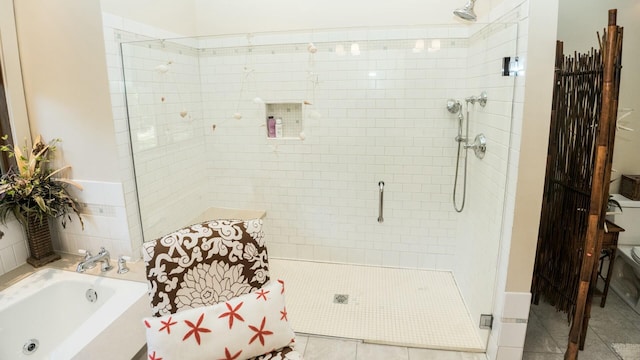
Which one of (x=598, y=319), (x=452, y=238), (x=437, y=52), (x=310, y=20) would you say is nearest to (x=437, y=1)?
(x=437, y=52)

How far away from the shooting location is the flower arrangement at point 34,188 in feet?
7.44

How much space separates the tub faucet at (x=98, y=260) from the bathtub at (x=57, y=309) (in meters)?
0.07

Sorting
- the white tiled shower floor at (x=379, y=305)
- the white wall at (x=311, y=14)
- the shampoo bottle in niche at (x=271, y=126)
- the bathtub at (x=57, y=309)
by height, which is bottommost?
the white tiled shower floor at (x=379, y=305)

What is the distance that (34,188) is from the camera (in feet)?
7.60

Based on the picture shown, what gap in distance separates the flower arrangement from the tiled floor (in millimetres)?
3109

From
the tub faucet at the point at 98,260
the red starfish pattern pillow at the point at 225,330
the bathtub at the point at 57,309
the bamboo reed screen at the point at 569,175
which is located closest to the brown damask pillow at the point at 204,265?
the red starfish pattern pillow at the point at 225,330

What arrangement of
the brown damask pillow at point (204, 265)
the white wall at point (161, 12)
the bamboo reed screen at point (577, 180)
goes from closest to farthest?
1. the brown damask pillow at point (204, 265)
2. the bamboo reed screen at point (577, 180)
3. the white wall at point (161, 12)

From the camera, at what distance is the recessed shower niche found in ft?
10.4

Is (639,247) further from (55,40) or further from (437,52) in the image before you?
(55,40)

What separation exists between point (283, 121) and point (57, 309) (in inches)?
80.9

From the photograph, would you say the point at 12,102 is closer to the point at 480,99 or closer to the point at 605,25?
the point at 480,99

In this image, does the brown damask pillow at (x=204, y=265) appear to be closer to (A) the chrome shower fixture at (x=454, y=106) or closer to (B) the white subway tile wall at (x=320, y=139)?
(B) the white subway tile wall at (x=320, y=139)

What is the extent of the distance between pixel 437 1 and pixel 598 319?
101 inches

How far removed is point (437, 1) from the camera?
281 cm
